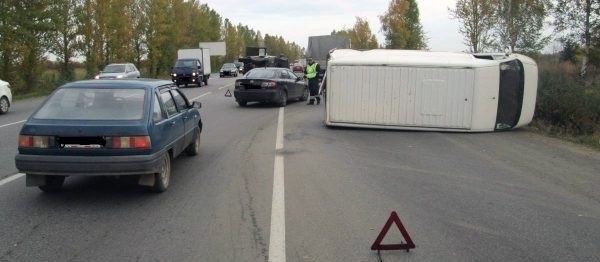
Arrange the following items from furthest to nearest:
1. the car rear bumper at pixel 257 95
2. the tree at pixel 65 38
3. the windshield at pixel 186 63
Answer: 1. the windshield at pixel 186 63
2. the tree at pixel 65 38
3. the car rear bumper at pixel 257 95

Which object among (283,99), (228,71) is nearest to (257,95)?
(283,99)

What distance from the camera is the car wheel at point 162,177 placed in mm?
6737

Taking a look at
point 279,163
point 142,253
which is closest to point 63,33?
point 279,163

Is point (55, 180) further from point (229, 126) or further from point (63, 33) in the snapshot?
point (63, 33)

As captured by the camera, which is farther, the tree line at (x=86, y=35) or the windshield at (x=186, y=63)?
the windshield at (x=186, y=63)

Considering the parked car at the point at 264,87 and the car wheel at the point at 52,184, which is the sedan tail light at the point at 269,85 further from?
the car wheel at the point at 52,184

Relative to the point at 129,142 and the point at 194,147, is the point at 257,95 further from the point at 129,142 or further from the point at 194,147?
the point at 129,142

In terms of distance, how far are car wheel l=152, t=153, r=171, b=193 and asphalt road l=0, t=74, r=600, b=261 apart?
11 centimetres

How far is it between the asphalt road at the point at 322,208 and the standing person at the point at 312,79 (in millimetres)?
10143

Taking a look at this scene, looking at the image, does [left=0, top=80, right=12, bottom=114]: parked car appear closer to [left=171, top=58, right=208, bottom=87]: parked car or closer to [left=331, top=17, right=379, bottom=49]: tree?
[left=171, top=58, right=208, bottom=87]: parked car

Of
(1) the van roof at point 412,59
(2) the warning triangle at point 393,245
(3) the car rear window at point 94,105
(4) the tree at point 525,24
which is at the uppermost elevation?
(4) the tree at point 525,24

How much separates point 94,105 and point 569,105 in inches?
429

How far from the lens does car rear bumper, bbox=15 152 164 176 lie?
20.1 ft

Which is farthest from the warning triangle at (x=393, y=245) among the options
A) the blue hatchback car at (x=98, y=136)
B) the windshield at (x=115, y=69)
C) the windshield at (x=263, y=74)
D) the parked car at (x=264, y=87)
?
the windshield at (x=115, y=69)
